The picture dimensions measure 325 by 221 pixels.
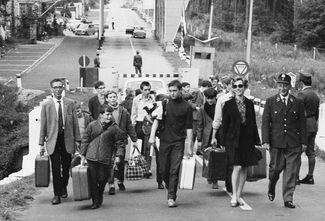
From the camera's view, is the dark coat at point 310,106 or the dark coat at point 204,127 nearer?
the dark coat at point 310,106

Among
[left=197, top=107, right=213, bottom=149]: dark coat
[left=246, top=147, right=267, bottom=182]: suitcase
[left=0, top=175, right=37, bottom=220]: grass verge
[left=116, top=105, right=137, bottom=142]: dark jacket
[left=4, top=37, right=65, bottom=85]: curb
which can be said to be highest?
[left=116, top=105, right=137, bottom=142]: dark jacket

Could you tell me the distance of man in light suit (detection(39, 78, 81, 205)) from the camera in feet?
32.5

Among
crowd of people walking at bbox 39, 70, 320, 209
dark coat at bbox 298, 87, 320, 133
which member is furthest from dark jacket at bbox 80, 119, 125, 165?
dark coat at bbox 298, 87, 320, 133

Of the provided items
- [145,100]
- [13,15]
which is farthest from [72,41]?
[145,100]

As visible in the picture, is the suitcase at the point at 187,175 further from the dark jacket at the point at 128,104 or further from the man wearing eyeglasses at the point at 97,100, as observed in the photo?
the dark jacket at the point at 128,104

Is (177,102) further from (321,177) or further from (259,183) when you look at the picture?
(321,177)

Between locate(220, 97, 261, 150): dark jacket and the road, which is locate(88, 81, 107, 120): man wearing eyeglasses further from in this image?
locate(220, 97, 261, 150): dark jacket

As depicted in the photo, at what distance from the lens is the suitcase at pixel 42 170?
1003cm

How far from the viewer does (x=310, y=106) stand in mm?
11898

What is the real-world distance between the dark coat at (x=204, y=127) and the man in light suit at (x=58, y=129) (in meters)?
3.10

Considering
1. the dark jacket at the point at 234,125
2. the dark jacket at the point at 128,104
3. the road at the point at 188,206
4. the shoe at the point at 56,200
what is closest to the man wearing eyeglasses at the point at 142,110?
the road at the point at 188,206

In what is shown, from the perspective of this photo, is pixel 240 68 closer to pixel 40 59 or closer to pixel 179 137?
pixel 179 137

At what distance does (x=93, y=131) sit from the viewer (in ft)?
31.8

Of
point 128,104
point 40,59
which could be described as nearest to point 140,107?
point 128,104
